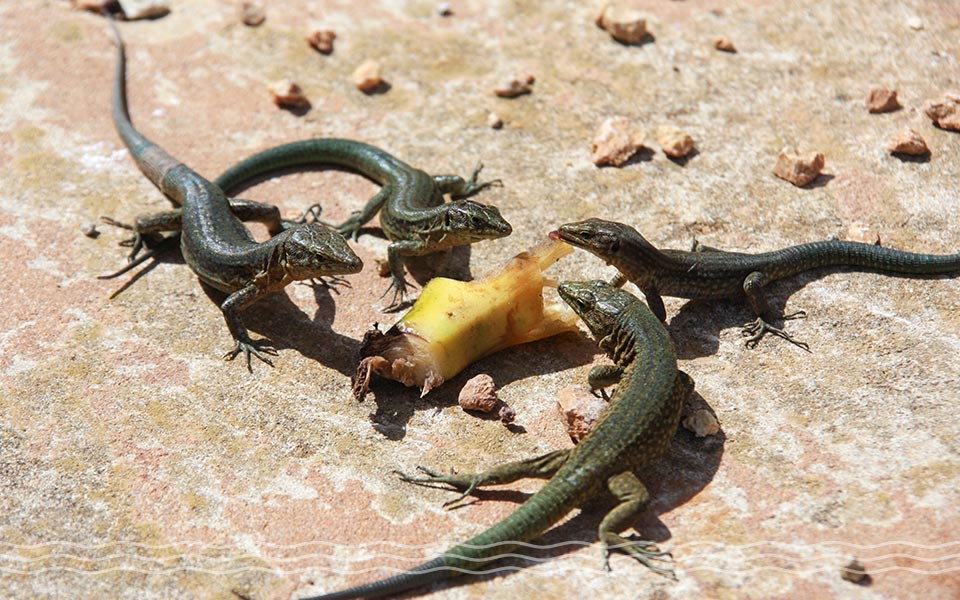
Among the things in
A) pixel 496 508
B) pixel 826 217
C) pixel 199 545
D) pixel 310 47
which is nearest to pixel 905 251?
pixel 826 217

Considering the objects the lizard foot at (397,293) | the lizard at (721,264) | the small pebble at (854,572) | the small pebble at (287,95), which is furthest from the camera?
the small pebble at (287,95)

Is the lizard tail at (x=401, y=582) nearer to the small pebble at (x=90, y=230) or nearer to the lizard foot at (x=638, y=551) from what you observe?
the lizard foot at (x=638, y=551)

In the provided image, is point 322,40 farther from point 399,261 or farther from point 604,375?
point 604,375

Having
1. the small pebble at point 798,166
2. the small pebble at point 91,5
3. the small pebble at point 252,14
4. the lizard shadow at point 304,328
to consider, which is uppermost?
the small pebble at point 798,166

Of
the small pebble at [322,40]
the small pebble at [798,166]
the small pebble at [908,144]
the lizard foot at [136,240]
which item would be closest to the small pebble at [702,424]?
the small pebble at [798,166]

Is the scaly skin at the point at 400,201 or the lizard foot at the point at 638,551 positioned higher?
the lizard foot at the point at 638,551

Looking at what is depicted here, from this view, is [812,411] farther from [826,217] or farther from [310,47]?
[310,47]

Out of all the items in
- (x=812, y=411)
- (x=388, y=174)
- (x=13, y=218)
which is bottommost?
(x=13, y=218)

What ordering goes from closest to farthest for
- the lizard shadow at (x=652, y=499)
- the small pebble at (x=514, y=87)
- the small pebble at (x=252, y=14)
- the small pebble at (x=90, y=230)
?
the lizard shadow at (x=652, y=499) → the small pebble at (x=90, y=230) → the small pebble at (x=514, y=87) → the small pebble at (x=252, y=14)
